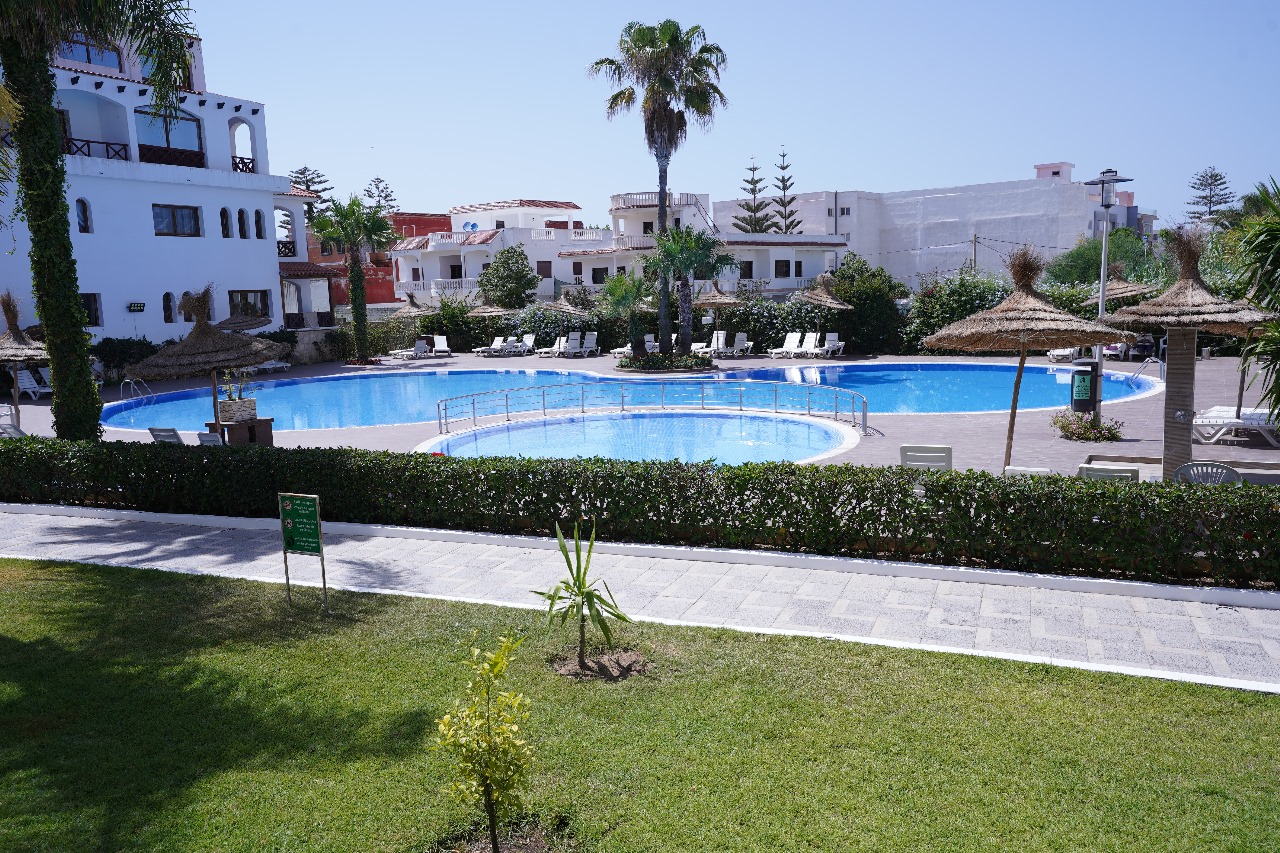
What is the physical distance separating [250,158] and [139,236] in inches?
279

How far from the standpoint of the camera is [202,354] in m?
16.3

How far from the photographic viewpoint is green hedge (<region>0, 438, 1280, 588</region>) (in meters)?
8.59

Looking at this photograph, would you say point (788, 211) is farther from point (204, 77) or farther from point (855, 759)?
point (855, 759)

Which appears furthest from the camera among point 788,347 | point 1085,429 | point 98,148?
point 788,347

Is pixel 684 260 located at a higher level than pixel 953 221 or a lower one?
lower

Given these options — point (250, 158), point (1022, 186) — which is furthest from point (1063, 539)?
point (1022, 186)

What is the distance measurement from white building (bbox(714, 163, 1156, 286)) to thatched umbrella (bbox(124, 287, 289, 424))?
150 ft

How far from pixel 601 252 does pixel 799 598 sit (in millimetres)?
44556

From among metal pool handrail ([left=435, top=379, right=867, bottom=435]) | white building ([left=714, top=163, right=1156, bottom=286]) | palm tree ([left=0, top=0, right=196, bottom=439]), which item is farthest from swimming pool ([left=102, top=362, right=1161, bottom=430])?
white building ([left=714, top=163, right=1156, bottom=286])

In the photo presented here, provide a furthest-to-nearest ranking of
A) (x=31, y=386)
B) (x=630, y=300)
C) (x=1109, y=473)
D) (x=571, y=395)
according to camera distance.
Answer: (x=630, y=300)
(x=571, y=395)
(x=31, y=386)
(x=1109, y=473)

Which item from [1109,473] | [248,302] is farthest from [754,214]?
[1109,473]

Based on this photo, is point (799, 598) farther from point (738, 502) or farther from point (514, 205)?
point (514, 205)

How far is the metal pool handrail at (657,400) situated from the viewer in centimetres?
2189

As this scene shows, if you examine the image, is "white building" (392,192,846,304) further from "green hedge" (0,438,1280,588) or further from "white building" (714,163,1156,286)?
"green hedge" (0,438,1280,588)
